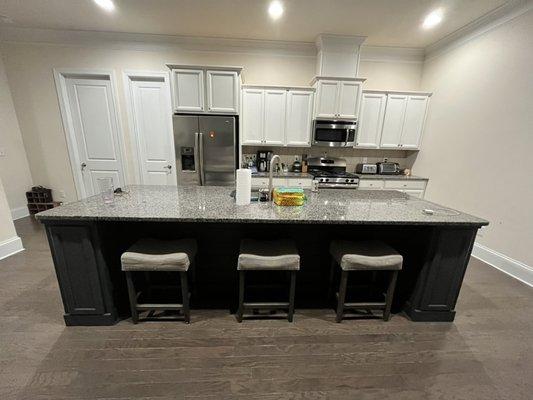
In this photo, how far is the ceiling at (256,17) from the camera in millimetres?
2637

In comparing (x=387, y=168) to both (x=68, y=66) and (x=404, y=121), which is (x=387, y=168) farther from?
(x=68, y=66)

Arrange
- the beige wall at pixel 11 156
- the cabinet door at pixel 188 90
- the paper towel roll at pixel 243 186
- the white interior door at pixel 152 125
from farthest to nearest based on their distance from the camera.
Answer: the white interior door at pixel 152 125, the beige wall at pixel 11 156, the cabinet door at pixel 188 90, the paper towel roll at pixel 243 186

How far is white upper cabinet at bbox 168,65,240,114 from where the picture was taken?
132 inches

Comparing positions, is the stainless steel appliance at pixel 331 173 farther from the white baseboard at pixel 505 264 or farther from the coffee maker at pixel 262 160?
the white baseboard at pixel 505 264

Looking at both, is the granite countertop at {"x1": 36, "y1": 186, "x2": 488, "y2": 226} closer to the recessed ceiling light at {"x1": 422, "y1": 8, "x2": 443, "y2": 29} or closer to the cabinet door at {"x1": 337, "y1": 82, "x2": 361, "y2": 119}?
the cabinet door at {"x1": 337, "y1": 82, "x2": 361, "y2": 119}

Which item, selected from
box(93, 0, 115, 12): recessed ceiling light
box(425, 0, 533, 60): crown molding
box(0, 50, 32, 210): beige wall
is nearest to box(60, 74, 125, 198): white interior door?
box(0, 50, 32, 210): beige wall

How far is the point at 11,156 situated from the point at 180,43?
10.8 ft

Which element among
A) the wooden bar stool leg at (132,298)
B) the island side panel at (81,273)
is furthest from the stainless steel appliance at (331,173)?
the island side panel at (81,273)

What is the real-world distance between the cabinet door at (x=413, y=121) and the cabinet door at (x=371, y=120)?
0.42 metres

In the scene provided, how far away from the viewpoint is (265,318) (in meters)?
1.80

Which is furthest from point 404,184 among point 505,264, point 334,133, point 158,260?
point 158,260

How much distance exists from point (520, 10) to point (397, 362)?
12.3 feet

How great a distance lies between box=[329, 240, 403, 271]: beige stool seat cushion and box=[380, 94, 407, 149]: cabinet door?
2.84 m

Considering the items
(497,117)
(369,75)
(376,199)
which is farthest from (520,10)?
(376,199)
